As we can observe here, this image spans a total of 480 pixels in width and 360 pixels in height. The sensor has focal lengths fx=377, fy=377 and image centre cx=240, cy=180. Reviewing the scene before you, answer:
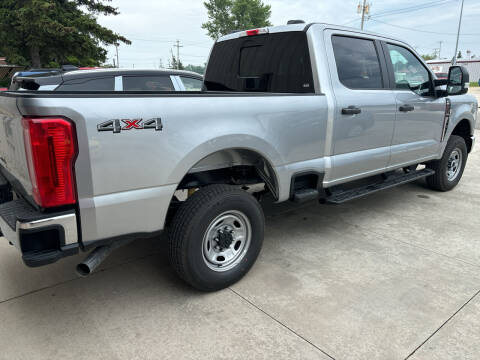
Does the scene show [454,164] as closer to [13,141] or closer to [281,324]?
[281,324]

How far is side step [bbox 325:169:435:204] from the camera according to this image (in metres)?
3.69

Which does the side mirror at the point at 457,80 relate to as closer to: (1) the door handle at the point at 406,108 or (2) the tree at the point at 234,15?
(1) the door handle at the point at 406,108

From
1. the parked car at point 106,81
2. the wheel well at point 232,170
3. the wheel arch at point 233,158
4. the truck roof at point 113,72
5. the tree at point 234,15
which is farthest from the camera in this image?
the tree at point 234,15

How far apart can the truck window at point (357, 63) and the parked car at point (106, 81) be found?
11.7ft

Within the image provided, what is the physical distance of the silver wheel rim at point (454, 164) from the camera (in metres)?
5.59

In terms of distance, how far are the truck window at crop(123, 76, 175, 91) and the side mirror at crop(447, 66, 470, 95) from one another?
418 cm

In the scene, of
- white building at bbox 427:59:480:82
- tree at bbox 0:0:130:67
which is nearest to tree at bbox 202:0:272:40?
white building at bbox 427:59:480:82

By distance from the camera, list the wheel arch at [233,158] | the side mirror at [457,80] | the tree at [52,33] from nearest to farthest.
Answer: the wheel arch at [233,158]
the side mirror at [457,80]
the tree at [52,33]

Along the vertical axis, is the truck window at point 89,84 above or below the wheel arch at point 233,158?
above

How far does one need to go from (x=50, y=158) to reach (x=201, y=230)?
3.52ft

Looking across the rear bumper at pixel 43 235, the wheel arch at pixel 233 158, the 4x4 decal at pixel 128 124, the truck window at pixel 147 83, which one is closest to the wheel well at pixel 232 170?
the wheel arch at pixel 233 158

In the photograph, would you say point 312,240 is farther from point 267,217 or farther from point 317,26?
point 317,26

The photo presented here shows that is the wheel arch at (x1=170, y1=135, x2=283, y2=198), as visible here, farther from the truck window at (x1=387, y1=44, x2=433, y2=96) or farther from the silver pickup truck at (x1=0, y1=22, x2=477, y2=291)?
the truck window at (x1=387, y1=44, x2=433, y2=96)

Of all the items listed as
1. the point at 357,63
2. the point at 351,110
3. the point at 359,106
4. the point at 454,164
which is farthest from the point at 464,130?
the point at 351,110
